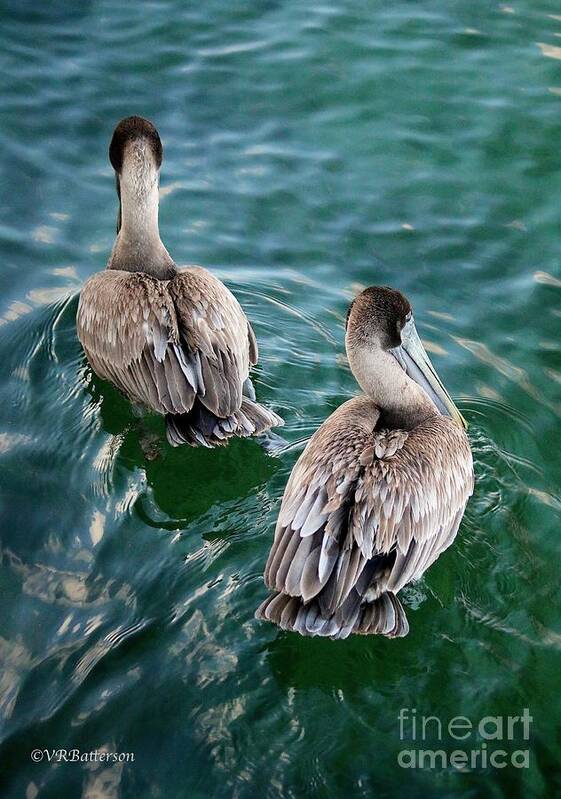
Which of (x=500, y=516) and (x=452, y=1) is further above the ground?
(x=452, y=1)

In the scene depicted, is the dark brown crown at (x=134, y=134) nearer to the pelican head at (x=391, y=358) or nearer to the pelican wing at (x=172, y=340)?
the pelican wing at (x=172, y=340)

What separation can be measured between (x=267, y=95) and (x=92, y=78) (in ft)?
4.49

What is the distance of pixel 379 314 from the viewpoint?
4.71 metres

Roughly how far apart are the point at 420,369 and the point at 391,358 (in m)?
0.18

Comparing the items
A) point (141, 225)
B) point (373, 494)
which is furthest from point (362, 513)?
point (141, 225)

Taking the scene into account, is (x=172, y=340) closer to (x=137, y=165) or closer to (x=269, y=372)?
(x=269, y=372)

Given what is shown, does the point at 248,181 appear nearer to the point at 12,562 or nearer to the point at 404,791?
the point at 12,562

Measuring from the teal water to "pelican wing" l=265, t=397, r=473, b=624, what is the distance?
364mm

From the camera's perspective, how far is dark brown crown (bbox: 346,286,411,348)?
4.70 meters

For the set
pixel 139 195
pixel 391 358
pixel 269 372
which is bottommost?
pixel 269 372

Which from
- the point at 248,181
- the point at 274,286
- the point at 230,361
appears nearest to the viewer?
the point at 230,361

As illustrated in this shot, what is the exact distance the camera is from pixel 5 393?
5.69m

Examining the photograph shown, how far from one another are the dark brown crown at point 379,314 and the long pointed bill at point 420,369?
99 millimetres

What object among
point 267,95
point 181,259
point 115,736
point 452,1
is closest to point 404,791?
point 115,736
